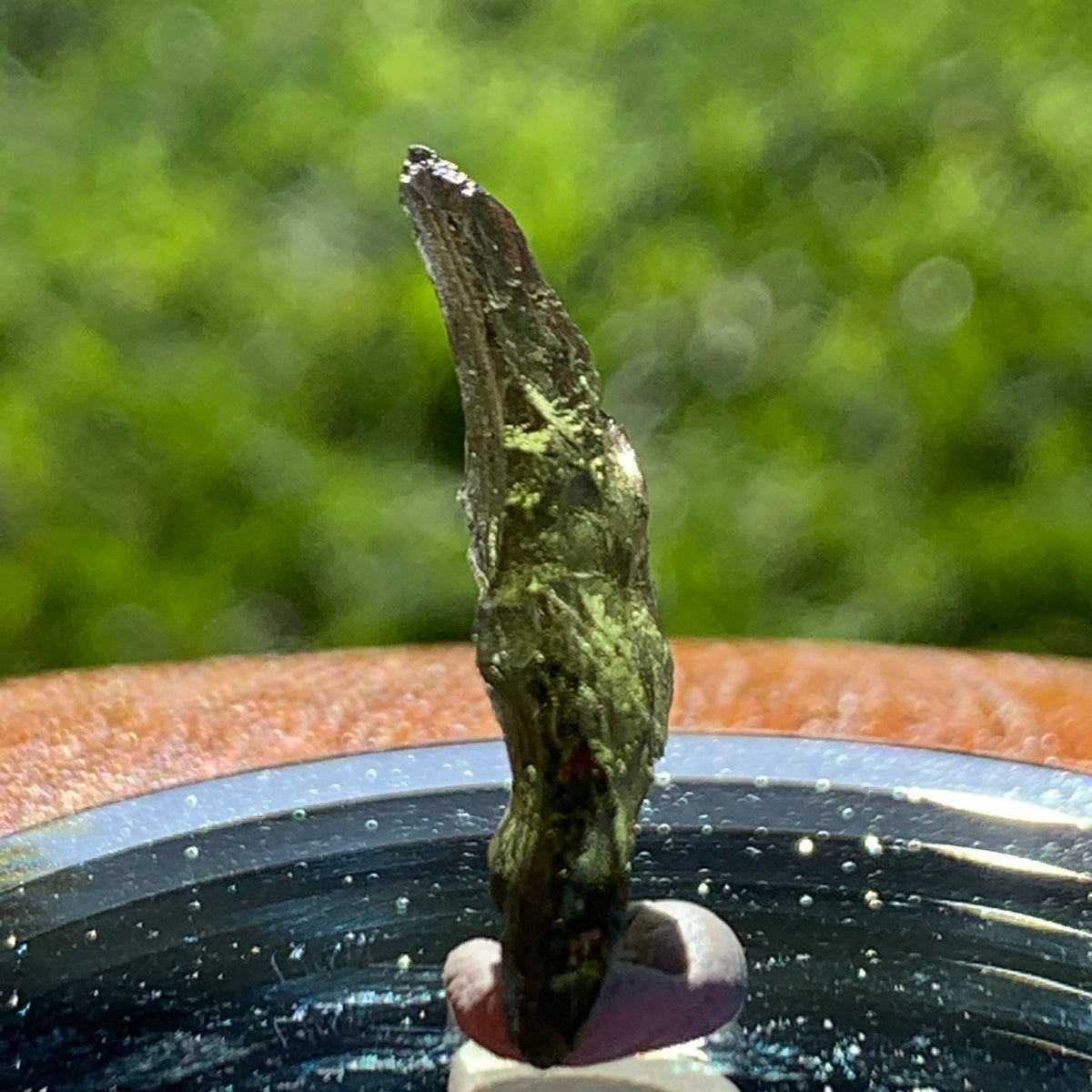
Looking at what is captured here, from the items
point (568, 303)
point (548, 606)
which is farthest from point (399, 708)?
point (568, 303)

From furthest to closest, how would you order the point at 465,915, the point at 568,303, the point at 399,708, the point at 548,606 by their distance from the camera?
the point at 568,303 → the point at 399,708 → the point at 465,915 → the point at 548,606

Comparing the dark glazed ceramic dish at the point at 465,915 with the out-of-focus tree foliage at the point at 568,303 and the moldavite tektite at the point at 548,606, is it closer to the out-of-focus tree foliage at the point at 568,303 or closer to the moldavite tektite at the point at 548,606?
the moldavite tektite at the point at 548,606

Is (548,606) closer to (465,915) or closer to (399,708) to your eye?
(465,915)

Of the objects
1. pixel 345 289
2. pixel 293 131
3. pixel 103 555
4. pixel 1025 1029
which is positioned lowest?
pixel 1025 1029

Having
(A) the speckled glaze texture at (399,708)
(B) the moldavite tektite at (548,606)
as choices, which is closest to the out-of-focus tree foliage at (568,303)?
(A) the speckled glaze texture at (399,708)

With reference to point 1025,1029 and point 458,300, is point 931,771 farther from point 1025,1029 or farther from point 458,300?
point 458,300

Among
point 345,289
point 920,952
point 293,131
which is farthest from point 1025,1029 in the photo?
point 293,131

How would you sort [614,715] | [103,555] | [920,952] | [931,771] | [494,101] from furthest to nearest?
[494,101]
[103,555]
[931,771]
[920,952]
[614,715]
